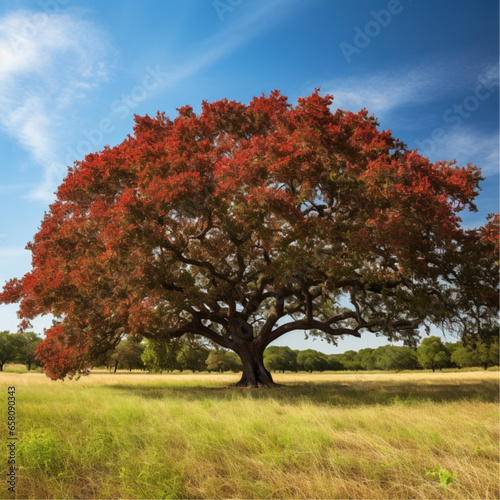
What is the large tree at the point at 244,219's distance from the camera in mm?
13180

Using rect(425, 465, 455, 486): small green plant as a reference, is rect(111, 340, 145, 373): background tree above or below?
below

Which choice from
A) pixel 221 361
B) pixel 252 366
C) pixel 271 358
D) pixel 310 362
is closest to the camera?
pixel 252 366

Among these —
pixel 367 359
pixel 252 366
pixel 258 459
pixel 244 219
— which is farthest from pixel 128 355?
pixel 367 359

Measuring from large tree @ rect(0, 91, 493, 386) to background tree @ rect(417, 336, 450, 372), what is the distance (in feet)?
233

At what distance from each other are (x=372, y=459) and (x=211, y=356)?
267 feet

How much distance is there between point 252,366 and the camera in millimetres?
22391

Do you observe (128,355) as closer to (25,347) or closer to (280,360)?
(25,347)

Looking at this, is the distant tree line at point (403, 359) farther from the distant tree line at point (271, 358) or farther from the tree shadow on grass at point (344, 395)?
the tree shadow on grass at point (344, 395)

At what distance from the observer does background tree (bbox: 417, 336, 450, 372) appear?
261 feet

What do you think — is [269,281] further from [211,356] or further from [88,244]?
[211,356]

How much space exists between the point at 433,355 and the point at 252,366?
235 ft

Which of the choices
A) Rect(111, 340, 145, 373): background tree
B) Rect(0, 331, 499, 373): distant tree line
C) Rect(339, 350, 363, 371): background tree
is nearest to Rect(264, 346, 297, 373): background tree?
Rect(0, 331, 499, 373): distant tree line

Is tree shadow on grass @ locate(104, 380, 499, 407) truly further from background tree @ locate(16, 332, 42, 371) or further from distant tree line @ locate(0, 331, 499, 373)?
background tree @ locate(16, 332, 42, 371)

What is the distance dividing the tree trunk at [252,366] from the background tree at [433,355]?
68700mm
